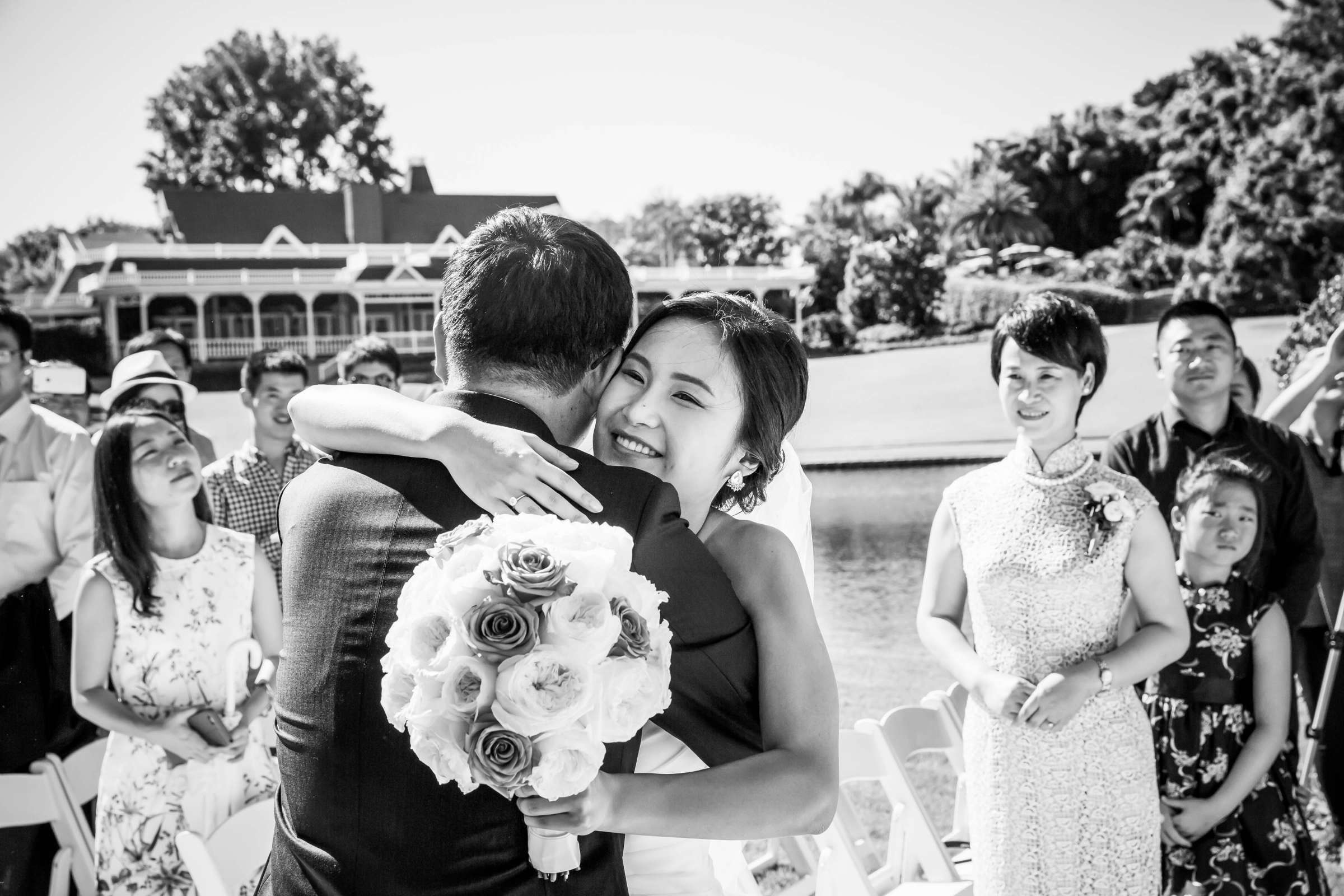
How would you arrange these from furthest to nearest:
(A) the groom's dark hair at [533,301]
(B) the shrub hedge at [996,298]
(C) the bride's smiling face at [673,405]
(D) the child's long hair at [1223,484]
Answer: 1. (B) the shrub hedge at [996,298]
2. (D) the child's long hair at [1223,484]
3. (C) the bride's smiling face at [673,405]
4. (A) the groom's dark hair at [533,301]

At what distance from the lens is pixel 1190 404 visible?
4516 millimetres

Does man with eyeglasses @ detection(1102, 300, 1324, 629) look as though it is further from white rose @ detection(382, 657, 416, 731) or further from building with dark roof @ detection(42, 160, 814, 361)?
building with dark roof @ detection(42, 160, 814, 361)

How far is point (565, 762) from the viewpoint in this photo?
1319mm

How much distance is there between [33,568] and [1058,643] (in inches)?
157

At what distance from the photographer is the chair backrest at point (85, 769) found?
12.8ft

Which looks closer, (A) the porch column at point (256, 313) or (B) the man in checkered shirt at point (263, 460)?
(B) the man in checkered shirt at point (263, 460)

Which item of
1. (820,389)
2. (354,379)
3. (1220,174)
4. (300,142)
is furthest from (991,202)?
(354,379)

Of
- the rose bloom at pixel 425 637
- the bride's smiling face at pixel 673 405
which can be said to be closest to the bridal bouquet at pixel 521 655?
the rose bloom at pixel 425 637

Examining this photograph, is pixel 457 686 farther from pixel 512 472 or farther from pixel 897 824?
pixel 897 824

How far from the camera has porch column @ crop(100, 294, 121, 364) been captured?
42.8 m

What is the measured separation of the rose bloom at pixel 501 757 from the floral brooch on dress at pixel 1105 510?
2.44 meters

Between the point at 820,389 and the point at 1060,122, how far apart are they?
31.6 meters

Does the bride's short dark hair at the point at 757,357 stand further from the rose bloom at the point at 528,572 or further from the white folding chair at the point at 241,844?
the white folding chair at the point at 241,844

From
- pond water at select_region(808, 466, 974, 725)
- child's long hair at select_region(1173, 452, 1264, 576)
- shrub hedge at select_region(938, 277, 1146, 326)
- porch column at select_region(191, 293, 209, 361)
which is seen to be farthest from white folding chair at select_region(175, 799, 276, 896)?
porch column at select_region(191, 293, 209, 361)
